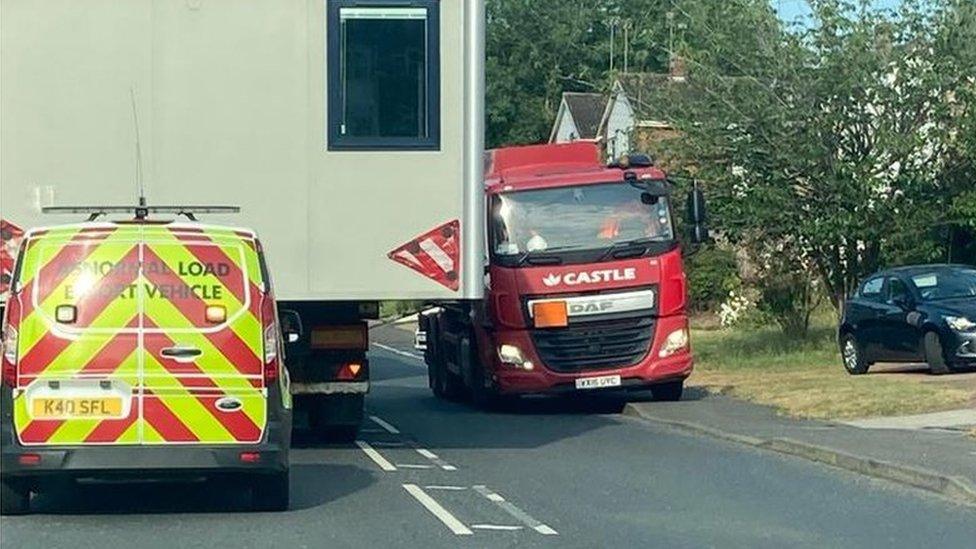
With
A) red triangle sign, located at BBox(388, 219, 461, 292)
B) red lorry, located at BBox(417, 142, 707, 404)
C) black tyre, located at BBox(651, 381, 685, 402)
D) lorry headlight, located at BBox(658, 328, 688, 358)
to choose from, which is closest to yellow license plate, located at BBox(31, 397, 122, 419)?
red triangle sign, located at BBox(388, 219, 461, 292)

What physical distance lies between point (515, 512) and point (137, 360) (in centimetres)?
274

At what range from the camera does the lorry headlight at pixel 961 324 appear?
80.5ft

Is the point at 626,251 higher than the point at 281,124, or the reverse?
the point at 281,124

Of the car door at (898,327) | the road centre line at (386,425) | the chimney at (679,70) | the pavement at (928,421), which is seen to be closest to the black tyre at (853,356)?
the car door at (898,327)

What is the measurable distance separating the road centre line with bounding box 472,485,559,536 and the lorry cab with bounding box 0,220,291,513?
159 cm

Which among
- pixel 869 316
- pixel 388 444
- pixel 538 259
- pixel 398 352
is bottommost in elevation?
pixel 398 352

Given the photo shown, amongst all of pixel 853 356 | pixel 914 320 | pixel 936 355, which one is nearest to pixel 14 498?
pixel 936 355

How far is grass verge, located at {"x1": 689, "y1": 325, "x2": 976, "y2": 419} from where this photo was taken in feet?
68.2

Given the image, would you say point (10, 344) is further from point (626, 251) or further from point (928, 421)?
point (626, 251)

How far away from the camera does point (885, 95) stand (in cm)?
3114

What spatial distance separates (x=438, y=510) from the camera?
1288 cm

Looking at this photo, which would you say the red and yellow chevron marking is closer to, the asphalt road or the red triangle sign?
the asphalt road

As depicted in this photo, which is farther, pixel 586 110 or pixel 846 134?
pixel 586 110

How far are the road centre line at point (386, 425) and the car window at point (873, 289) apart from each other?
8.38 meters
